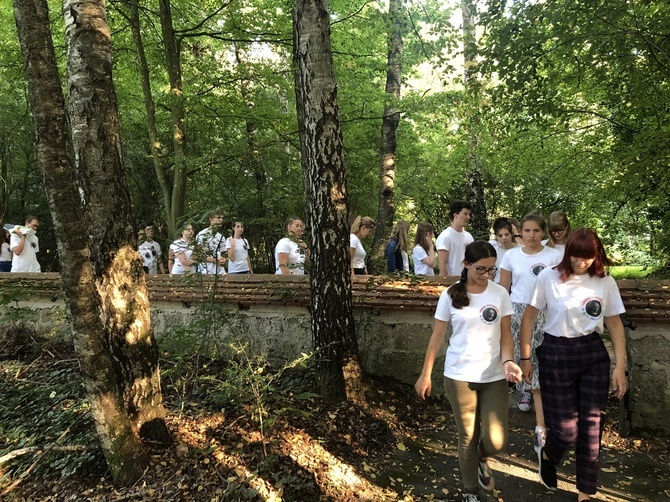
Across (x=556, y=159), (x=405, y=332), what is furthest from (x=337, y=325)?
(x=556, y=159)

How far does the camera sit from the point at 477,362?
286cm

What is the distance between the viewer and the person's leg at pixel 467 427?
2883 millimetres

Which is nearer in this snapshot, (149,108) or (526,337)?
(526,337)

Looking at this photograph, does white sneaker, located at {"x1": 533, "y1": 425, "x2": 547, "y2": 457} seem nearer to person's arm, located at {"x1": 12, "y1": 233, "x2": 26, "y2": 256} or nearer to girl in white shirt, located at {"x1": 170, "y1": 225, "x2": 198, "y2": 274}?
girl in white shirt, located at {"x1": 170, "y1": 225, "x2": 198, "y2": 274}

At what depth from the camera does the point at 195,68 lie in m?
11.0

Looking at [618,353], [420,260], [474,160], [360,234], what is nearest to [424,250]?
[420,260]

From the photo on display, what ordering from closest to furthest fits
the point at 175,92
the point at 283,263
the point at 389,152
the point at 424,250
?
the point at 283,263 < the point at 424,250 < the point at 175,92 < the point at 389,152

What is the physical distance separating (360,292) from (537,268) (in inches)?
71.1

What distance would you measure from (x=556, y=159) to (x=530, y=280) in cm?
713

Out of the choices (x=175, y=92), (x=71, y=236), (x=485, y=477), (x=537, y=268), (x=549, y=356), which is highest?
(x=175, y=92)

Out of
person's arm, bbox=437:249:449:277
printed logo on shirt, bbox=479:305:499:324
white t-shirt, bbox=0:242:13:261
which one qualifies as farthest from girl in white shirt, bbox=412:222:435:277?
white t-shirt, bbox=0:242:13:261

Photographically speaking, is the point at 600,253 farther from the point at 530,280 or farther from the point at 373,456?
the point at 373,456

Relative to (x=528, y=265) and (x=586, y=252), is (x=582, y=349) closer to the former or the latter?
(x=586, y=252)

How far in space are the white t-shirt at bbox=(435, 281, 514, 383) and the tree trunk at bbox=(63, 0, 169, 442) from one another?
7.27 ft
